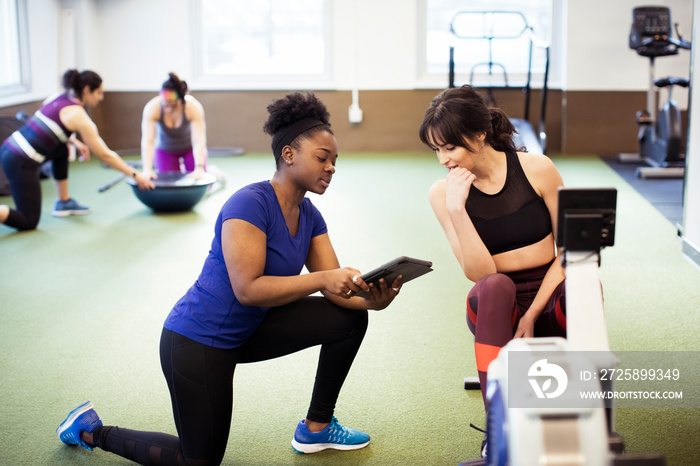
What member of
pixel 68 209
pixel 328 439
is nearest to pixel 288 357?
pixel 328 439

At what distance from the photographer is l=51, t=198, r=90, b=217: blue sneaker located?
18.2 ft

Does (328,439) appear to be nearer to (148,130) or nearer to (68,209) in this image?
(148,130)

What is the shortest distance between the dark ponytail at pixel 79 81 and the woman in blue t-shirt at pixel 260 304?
10.8 ft

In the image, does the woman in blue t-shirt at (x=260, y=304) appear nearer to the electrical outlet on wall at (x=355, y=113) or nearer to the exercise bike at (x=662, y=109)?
the exercise bike at (x=662, y=109)

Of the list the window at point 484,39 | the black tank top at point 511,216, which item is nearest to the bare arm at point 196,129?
the window at point 484,39

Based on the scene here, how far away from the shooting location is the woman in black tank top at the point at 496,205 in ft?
6.75

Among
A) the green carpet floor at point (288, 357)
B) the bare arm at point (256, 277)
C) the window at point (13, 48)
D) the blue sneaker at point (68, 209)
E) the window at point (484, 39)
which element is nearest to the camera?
the bare arm at point (256, 277)

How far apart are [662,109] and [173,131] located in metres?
4.21

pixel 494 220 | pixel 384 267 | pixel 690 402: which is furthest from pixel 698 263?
pixel 384 267

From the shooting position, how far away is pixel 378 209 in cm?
555

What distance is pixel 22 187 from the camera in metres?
4.95

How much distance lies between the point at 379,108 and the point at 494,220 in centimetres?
619

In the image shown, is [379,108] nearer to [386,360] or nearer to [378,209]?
[378,209]

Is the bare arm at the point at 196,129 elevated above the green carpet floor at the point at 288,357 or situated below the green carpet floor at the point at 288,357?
above
